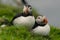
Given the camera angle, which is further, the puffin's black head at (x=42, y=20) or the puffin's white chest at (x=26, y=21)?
the puffin's black head at (x=42, y=20)

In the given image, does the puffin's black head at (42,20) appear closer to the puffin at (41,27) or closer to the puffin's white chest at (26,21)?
the puffin at (41,27)

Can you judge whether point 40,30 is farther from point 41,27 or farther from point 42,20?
point 42,20

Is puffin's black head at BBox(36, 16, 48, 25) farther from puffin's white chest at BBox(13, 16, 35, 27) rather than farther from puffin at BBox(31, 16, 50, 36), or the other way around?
puffin's white chest at BBox(13, 16, 35, 27)

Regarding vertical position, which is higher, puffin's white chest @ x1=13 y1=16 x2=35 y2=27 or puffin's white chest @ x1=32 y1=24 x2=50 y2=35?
puffin's white chest @ x1=13 y1=16 x2=35 y2=27

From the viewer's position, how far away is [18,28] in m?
8.65

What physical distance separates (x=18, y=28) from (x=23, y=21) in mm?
357

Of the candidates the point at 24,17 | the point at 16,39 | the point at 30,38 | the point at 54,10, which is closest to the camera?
the point at 16,39

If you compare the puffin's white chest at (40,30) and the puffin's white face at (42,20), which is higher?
the puffin's white face at (42,20)

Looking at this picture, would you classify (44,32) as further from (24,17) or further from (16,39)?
(16,39)

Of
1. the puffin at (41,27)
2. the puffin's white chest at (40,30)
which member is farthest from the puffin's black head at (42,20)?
the puffin's white chest at (40,30)

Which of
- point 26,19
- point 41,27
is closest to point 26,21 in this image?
point 26,19

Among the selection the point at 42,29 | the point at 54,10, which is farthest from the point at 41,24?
the point at 54,10

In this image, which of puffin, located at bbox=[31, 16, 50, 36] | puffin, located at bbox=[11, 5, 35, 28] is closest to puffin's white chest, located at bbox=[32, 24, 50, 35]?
puffin, located at bbox=[31, 16, 50, 36]

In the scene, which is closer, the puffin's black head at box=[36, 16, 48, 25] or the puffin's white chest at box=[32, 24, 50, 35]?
the puffin's white chest at box=[32, 24, 50, 35]
